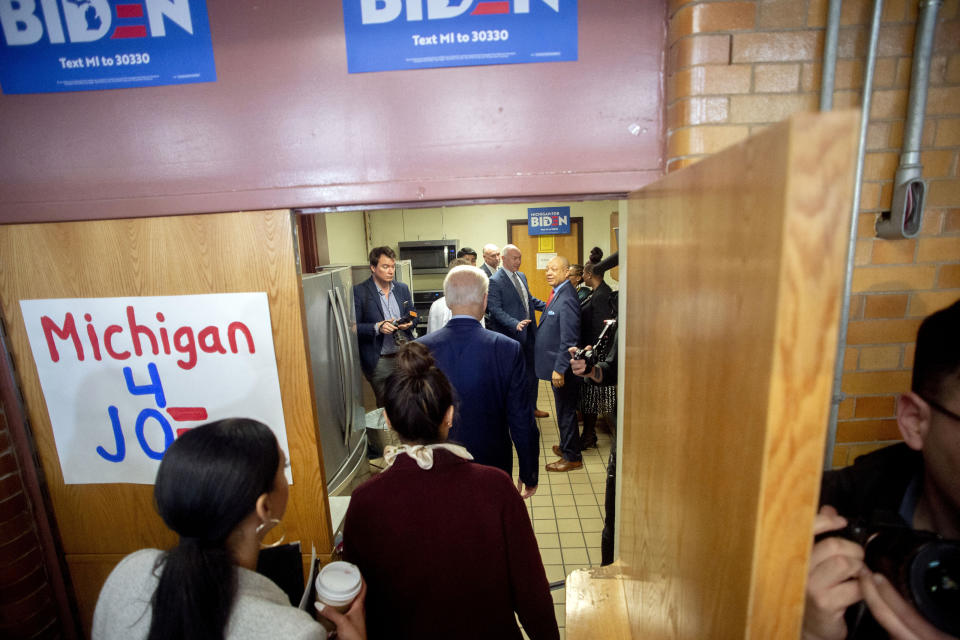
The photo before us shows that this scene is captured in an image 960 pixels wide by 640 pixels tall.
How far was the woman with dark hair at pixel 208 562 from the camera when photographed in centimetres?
85

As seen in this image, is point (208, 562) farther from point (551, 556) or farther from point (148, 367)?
point (551, 556)

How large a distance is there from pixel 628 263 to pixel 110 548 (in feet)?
7.67

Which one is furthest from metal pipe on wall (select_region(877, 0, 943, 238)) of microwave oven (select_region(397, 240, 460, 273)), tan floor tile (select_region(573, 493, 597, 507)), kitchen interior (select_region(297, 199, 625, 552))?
microwave oven (select_region(397, 240, 460, 273))

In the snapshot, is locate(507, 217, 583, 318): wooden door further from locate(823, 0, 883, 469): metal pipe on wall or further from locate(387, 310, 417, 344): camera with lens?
locate(823, 0, 883, 469): metal pipe on wall

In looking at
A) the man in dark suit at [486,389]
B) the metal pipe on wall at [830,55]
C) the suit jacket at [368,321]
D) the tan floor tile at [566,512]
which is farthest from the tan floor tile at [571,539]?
the metal pipe on wall at [830,55]

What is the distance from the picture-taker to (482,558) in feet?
4.25

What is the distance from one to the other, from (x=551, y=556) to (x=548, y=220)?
5.75 m

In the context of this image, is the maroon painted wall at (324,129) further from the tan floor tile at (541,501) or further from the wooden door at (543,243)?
the wooden door at (543,243)

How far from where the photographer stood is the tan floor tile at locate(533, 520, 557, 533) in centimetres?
320

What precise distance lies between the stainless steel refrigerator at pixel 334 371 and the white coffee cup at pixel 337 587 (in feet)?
5.87

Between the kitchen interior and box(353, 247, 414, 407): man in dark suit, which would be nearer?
the kitchen interior

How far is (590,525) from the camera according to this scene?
10.6ft

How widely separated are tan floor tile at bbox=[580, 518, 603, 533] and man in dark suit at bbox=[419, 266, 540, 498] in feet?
3.95

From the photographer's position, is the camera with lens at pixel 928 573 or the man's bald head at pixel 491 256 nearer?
the camera with lens at pixel 928 573
